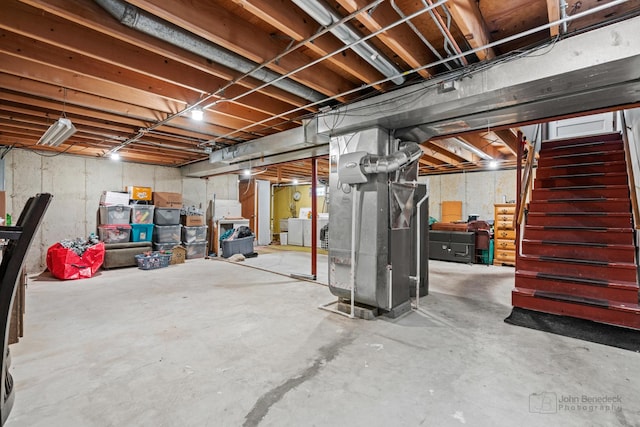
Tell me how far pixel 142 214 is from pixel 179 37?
17.4 ft

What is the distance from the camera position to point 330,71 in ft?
10.1

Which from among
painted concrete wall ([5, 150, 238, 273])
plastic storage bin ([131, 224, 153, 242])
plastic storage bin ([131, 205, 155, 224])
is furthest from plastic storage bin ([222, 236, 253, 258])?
painted concrete wall ([5, 150, 238, 273])

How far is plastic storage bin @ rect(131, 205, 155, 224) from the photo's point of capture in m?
6.39

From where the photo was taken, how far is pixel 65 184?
613cm

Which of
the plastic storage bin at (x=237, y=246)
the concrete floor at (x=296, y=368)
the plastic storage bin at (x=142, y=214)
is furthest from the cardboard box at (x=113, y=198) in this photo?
the concrete floor at (x=296, y=368)

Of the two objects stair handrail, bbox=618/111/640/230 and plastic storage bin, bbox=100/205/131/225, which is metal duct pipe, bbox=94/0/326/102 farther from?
plastic storage bin, bbox=100/205/131/225

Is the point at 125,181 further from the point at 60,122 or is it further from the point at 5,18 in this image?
the point at 5,18

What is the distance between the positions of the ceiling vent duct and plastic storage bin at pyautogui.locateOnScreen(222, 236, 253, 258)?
5727mm

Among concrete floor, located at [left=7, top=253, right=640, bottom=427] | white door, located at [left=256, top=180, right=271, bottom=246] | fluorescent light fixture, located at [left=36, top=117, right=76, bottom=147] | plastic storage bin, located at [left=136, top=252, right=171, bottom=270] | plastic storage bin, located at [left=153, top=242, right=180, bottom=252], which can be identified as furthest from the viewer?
white door, located at [left=256, top=180, right=271, bottom=246]

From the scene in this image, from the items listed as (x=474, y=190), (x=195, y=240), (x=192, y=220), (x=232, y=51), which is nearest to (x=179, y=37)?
(x=232, y=51)

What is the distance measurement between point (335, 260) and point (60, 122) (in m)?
3.69

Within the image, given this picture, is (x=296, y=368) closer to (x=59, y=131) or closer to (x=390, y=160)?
(x=390, y=160)

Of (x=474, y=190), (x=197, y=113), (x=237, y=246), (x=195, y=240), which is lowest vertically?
(x=237, y=246)

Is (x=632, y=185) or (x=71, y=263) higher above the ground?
(x=632, y=185)
